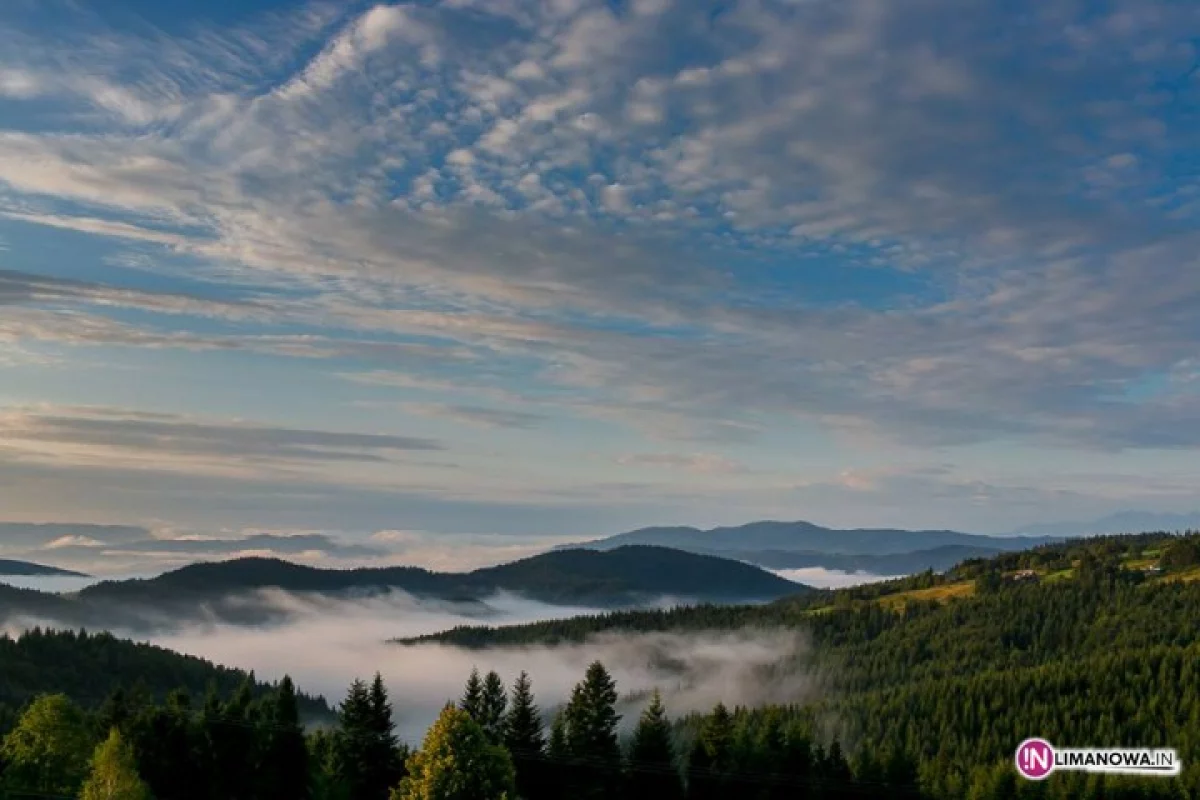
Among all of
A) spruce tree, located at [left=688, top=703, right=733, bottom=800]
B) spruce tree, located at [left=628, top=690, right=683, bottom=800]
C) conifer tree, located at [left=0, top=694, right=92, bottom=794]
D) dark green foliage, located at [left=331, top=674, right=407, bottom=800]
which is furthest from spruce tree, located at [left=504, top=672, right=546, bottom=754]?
conifer tree, located at [left=0, top=694, right=92, bottom=794]

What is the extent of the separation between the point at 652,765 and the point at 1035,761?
64.2 m

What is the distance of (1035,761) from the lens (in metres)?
113

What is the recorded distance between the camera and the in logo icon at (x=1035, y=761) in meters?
109

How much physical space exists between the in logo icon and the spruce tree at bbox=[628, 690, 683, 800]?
180 ft

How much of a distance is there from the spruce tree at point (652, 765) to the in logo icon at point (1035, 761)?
180ft

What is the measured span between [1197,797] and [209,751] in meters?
114

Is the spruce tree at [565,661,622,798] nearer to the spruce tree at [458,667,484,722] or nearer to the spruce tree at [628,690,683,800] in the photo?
the spruce tree at [628,690,683,800]

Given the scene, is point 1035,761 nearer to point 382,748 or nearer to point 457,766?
point 382,748

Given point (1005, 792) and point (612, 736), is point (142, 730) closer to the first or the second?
point (612, 736)

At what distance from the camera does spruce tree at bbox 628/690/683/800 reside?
230 feet

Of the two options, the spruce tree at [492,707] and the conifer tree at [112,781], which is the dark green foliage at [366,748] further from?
Answer: the conifer tree at [112,781]

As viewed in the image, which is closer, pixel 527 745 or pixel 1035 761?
pixel 527 745

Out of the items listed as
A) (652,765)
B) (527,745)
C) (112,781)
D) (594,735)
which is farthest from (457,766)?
(652,765)

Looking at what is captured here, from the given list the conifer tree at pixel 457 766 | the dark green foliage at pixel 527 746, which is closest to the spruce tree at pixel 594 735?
the dark green foliage at pixel 527 746
